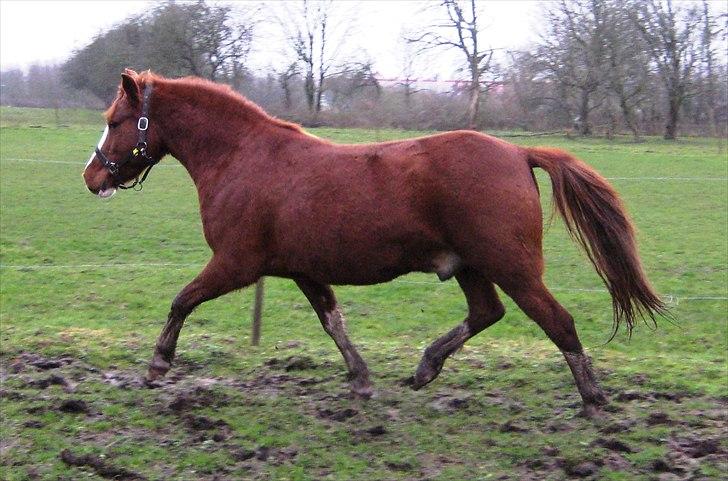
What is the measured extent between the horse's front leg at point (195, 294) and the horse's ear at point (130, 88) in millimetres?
1223

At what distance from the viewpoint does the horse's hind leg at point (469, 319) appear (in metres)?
4.87

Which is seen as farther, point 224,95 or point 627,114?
point 627,114

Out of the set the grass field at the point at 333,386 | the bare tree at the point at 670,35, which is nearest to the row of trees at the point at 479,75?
the bare tree at the point at 670,35

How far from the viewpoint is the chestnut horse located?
4270mm

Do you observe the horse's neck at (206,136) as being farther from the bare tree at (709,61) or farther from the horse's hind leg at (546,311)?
the bare tree at (709,61)

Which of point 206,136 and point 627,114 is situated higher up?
point 627,114

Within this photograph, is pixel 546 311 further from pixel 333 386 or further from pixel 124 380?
pixel 124 380

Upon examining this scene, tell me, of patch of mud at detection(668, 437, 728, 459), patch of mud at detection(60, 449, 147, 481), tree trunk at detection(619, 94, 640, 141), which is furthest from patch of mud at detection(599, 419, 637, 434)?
tree trunk at detection(619, 94, 640, 141)

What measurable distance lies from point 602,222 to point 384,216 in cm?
121

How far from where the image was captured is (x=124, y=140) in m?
5.25

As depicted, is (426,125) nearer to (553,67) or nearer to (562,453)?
(553,67)

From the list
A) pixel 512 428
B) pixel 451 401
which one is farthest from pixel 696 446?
pixel 451 401

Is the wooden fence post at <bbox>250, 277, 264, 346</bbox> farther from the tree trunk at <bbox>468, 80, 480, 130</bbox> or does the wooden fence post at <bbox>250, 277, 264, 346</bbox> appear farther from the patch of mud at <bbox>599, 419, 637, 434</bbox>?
the tree trunk at <bbox>468, 80, 480, 130</bbox>

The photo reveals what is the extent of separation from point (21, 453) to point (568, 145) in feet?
77.4
